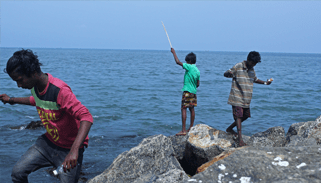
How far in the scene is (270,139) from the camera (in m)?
5.39

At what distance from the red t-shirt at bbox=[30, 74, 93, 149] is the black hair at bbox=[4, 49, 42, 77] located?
0.69ft

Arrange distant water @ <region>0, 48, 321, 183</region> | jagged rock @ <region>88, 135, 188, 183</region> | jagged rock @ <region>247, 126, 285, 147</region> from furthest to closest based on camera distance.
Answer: distant water @ <region>0, 48, 321, 183</region>
jagged rock @ <region>247, 126, 285, 147</region>
jagged rock @ <region>88, 135, 188, 183</region>

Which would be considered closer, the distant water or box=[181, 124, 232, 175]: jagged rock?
box=[181, 124, 232, 175]: jagged rock

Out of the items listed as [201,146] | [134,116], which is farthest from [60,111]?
[134,116]

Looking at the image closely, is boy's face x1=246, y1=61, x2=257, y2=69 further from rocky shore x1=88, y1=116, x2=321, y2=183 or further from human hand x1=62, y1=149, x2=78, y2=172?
human hand x1=62, y1=149, x2=78, y2=172

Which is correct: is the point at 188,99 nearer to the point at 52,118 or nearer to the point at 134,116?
the point at 52,118

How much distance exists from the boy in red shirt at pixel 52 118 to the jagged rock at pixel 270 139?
3.71m

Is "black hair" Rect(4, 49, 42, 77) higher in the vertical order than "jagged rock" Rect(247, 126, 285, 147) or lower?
higher

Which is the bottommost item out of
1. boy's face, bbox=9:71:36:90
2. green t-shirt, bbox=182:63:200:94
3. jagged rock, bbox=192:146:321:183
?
jagged rock, bbox=192:146:321:183

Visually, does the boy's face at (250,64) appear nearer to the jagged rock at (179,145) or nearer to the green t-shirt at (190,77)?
the green t-shirt at (190,77)

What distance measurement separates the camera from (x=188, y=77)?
20.3 ft

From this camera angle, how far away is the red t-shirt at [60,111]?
2.63m

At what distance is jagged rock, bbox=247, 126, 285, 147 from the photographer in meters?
5.27

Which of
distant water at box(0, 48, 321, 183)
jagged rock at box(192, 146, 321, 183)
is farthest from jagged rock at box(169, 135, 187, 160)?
jagged rock at box(192, 146, 321, 183)
